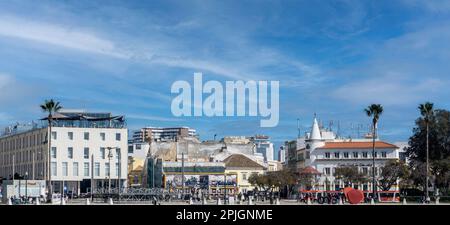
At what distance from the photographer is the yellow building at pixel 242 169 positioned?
13062cm

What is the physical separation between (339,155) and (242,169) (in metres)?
18.3

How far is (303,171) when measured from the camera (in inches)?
4872

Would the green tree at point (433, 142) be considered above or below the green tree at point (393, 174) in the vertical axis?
above

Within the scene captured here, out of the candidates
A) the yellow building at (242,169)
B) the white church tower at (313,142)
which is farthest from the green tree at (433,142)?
the yellow building at (242,169)

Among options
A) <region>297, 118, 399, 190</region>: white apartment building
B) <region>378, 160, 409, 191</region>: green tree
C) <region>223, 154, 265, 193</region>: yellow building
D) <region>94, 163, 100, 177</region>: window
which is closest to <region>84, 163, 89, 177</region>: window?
<region>94, 163, 100, 177</region>: window

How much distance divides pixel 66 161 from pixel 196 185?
76.6ft

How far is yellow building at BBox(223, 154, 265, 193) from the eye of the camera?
Answer: 131 metres

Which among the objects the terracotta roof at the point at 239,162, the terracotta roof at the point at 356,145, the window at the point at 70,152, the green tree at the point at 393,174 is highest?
the terracotta roof at the point at 356,145

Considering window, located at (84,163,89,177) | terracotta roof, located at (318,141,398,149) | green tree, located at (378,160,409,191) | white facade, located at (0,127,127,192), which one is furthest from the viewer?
terracotta roof, located at (318,141,398,149)

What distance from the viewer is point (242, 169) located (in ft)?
435

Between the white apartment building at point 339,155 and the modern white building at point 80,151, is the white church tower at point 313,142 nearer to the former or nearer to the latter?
the white apartment building at point 339,155

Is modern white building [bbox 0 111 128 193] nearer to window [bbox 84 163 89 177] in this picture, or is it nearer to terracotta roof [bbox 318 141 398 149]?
window [bbox 84 163 89 177]

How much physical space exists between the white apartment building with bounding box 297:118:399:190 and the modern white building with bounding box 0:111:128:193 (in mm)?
36872

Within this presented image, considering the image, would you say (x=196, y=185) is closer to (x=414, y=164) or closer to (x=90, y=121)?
(x=90, y=121)
